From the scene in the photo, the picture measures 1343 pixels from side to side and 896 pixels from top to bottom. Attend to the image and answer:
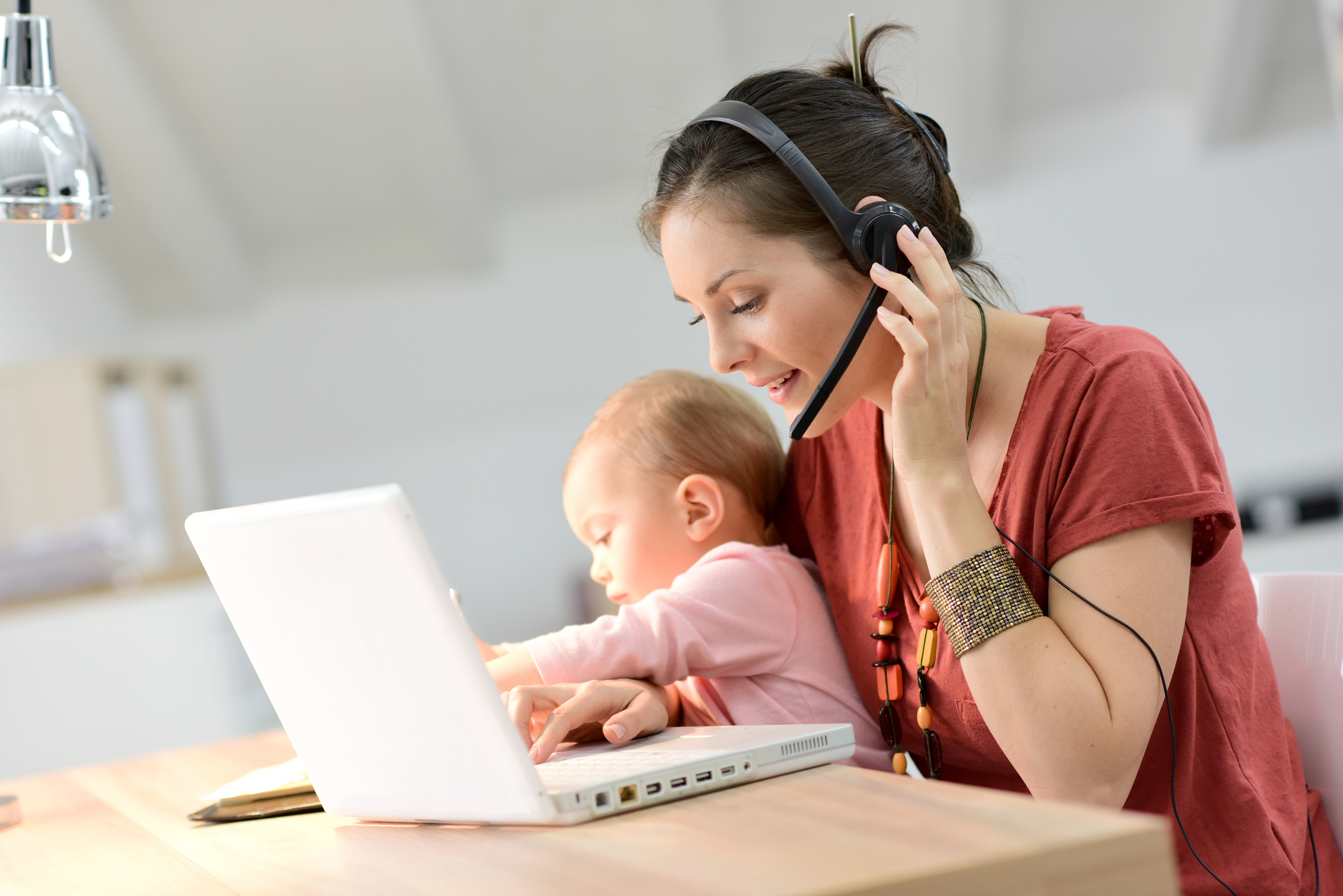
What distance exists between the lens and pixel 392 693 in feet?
2.68

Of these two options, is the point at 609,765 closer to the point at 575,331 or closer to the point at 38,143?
the point at 38,143

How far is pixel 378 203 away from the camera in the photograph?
6.20m

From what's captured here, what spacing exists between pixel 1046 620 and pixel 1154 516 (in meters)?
0.12

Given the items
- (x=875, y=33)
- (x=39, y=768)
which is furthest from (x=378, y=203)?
(x=875, y=33)

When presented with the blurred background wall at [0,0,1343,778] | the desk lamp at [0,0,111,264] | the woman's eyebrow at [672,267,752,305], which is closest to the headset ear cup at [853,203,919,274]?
the woman's eyebrow at [672,267,752,305]

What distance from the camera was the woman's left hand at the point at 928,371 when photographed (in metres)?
1.03

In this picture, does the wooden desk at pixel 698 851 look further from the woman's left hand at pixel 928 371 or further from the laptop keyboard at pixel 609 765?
the woman's left hand at pixel 928 371

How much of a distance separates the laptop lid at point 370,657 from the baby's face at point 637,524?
479 mm

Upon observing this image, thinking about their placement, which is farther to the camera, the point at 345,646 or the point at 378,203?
the point at 378,203

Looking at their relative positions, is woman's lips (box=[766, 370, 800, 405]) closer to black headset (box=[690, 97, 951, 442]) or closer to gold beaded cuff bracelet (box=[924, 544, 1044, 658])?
black headset (box=[690, 97, 951, 442])

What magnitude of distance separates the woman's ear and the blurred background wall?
4180 mm

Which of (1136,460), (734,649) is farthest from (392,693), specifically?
(1136,460)

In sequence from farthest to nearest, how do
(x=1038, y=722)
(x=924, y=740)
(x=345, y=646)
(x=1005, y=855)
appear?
(x=924, y=740), (x=1038, y=722), (x=345, y=646), (x=1005, y=855)

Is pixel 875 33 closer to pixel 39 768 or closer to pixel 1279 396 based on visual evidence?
pixel 39 768
